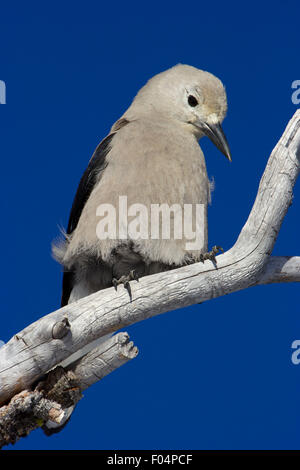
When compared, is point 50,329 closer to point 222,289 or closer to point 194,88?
point 222,289

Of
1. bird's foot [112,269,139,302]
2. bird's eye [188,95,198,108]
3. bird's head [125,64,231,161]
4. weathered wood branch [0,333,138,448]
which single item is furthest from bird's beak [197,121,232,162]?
weathered wood branch [0,333,138,448]

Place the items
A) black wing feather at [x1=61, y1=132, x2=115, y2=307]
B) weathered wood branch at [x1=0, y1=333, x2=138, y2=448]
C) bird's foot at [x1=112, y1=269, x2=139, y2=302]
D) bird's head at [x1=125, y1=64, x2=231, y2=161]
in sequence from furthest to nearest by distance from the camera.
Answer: bird's head at [x1=125, y1=64, x2=231, y2=161] → black wing feather at [x1=61, y1=132, x2=115, y2=307] → bird's foot at [x1=112, y1=269, x2=139, y2=302] → weathered wood branch at [x1=0, y1=333, x2=138, y2=448]

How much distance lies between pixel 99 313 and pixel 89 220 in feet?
2.49

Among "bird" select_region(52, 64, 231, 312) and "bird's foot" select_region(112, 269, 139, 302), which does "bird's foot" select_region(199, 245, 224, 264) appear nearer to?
"bird" select_region(52, 64, 231, 312)

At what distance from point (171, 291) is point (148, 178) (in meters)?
0.86

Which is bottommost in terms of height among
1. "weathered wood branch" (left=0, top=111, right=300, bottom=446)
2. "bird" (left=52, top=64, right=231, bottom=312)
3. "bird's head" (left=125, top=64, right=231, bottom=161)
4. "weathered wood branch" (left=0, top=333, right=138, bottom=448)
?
"weathered wood branch" (left=0, top=333, right=138, bottom=448)

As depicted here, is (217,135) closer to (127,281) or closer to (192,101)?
(192,101)

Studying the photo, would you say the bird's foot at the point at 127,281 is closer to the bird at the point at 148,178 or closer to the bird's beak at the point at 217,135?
the bird at the point at 148,178

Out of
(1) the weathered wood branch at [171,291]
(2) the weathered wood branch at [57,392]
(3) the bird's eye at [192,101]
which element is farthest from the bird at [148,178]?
(2) the weathered wood branch at [57,392]

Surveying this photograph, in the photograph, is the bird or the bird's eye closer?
the bird

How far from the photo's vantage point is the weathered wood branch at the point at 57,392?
148 inches

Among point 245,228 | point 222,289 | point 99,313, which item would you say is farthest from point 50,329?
point 245,228

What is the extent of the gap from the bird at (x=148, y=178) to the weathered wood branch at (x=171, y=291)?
0.41 ft

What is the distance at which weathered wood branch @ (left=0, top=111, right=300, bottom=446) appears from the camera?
3768 mm
